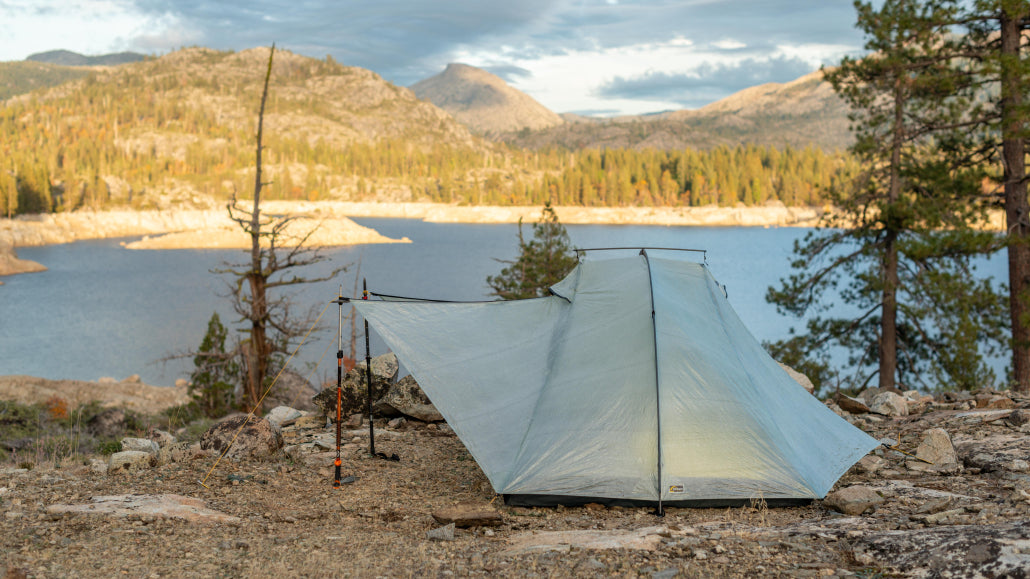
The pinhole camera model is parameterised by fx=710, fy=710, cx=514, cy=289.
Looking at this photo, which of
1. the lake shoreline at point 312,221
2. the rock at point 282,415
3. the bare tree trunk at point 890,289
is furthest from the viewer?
the lake shoreline at point 312,221

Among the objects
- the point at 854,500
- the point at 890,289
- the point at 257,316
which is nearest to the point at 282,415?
the point at 257,316

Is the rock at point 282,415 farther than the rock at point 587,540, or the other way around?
the rock at point 282,415

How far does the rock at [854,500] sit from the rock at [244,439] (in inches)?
233

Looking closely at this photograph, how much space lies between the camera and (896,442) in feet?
26.5

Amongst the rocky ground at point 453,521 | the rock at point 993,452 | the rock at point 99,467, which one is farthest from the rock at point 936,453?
the rock at point 99,467

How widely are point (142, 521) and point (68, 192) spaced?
5224 inches

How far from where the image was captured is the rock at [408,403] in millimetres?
9938

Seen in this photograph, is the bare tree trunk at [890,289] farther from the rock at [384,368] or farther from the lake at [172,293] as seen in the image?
the lake at [172,293]

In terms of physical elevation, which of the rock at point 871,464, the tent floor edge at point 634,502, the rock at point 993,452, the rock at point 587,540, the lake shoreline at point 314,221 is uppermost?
the lake shoreline at point 314,221

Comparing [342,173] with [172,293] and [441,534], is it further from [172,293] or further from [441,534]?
[441,534]

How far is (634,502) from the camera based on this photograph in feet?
20.6

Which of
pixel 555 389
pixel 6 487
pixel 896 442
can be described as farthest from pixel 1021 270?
pixel 6 487

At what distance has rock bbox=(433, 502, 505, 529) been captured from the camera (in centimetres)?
573

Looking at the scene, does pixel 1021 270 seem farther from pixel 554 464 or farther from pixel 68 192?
pixel 68 192
